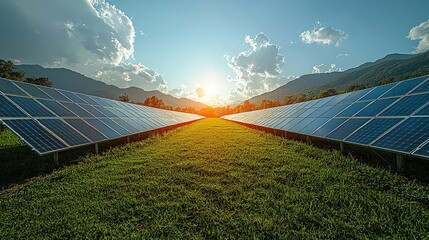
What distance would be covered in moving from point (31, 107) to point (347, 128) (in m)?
16.8

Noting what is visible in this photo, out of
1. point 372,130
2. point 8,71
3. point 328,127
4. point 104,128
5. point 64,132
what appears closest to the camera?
point 372,130

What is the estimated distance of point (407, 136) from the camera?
24.8ft

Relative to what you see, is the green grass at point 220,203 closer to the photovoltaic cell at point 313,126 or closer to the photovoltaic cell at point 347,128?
the photovoltaic cell at point 347,128

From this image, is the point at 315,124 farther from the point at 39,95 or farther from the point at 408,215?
the point at 39,95

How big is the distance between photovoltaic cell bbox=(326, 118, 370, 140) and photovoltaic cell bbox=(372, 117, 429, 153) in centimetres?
191

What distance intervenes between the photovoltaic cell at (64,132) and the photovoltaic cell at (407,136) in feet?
42.8

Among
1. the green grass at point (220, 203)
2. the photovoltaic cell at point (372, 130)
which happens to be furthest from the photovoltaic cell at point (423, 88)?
the green grass at point (220, 203)

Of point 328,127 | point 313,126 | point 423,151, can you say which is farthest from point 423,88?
point 423,151

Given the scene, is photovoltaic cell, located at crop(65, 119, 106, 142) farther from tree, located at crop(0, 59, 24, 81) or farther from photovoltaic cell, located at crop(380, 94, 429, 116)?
tree, located at crop(0, 59, 24, 81)

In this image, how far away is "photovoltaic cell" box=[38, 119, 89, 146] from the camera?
9703 millimetres

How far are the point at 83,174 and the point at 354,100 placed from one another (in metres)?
17.0

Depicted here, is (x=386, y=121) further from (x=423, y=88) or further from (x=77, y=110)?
(x=77, y=110)

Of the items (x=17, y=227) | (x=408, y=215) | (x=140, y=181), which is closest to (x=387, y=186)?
(x=408, y=215)

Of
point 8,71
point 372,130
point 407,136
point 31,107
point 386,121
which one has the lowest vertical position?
→ point 407,136
